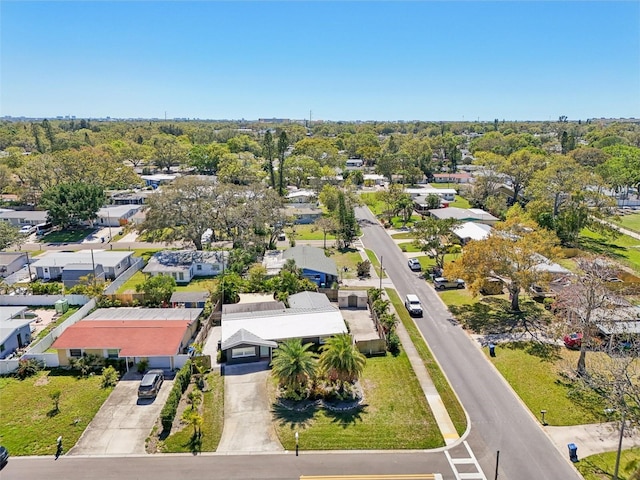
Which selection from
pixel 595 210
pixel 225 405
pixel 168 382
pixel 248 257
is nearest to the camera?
pixel 225 405

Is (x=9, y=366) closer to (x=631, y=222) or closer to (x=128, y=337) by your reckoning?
(x=128, y=337)

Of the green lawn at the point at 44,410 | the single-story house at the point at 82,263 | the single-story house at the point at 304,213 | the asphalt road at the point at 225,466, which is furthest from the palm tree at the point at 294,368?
the single-story house at the point at 304,213

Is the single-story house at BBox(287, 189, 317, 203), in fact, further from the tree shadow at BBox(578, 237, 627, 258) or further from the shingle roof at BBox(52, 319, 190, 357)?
the shingle roof at BBox(52, 319, 190, 357)

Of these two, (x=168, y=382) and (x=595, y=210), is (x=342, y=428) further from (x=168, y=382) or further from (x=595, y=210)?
(x=595, y=210)

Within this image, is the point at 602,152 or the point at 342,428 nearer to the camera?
the point at 342,428

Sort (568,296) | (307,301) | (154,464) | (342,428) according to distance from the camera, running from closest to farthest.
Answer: (154,464) → (342,428) → (568,296) → (307,301)

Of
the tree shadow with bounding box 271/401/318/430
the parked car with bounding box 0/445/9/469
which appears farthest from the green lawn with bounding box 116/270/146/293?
the tree shadow with bounding box 271/401/318/430

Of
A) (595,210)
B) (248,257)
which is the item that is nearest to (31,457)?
(248,257)
